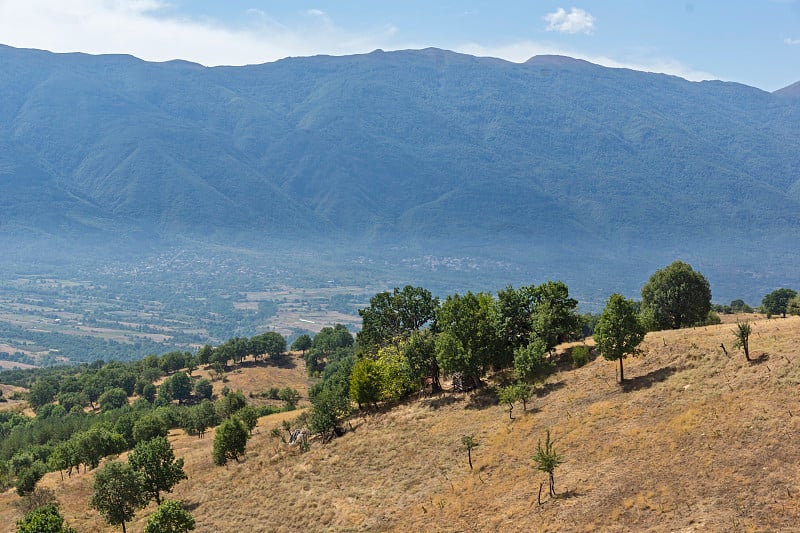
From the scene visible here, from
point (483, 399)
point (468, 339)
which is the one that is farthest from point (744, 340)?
point (468, 339)

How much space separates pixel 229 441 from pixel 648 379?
47.0m

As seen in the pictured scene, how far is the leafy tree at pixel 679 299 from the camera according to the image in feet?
234

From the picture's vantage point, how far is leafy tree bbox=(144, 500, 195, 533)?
46188mm

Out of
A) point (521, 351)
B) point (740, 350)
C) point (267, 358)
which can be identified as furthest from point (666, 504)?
point (267, 358)

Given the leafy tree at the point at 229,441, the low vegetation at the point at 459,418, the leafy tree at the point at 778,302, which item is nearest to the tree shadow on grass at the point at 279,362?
the low vegetation at the point at 459,418

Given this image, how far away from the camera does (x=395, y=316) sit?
79000 mm

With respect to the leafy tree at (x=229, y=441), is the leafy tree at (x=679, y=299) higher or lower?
higher

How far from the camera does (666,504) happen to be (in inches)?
1248

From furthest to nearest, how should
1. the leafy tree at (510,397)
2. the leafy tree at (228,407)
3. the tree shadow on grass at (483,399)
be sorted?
the leafy tree at (228,407) → the tree shadow on grass at (483,399) → the leafy tree at (510,397)

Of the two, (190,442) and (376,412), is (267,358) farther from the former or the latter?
(376,412)

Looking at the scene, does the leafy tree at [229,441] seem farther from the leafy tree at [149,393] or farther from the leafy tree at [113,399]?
the leafy tree at [149,393]

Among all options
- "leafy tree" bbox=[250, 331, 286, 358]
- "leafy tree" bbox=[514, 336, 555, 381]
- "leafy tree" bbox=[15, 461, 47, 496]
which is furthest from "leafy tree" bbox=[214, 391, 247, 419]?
"leafy tree" bbox=[250, 331, 286, 358]

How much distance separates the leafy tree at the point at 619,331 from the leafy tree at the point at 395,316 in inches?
1249

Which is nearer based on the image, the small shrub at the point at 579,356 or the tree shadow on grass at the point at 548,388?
the tree shadow on grass at the point at 548,388
